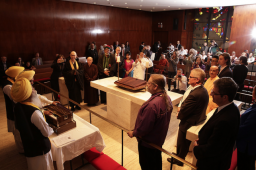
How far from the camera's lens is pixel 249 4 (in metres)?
10.9

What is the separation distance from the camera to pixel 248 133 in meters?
2.14

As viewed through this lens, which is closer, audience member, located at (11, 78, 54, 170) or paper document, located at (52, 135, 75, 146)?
audience member, located at (11, 78, 54, 170)

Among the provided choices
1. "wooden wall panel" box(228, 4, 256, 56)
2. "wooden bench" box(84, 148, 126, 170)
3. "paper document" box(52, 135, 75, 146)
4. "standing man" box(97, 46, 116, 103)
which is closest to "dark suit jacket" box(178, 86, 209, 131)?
"wooden bench" box(84, 148, 126, 170)

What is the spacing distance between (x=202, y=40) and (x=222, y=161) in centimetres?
1509

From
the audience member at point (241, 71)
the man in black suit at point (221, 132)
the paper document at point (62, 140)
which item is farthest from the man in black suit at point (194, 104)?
the audience member at point (241, 71)

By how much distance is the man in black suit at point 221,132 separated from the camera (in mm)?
1593

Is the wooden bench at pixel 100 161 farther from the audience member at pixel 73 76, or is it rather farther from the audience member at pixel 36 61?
the audience member at pixel 36 61

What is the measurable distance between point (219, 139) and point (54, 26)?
10319mm

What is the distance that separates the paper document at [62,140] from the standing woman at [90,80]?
9.61ft

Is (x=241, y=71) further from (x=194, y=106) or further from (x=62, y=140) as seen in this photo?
(x=62, y=140)

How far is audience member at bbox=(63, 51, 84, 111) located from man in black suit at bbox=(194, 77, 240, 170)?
4.03 metres

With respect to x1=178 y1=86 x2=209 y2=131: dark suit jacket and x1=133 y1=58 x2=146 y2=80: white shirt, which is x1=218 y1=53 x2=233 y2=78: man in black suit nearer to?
x1=178 y1=86 x2=209 y2=131: dark suit jacket

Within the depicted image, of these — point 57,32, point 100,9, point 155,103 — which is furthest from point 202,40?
point 155,103

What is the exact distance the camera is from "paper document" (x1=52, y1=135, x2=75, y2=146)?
7.96 feet
